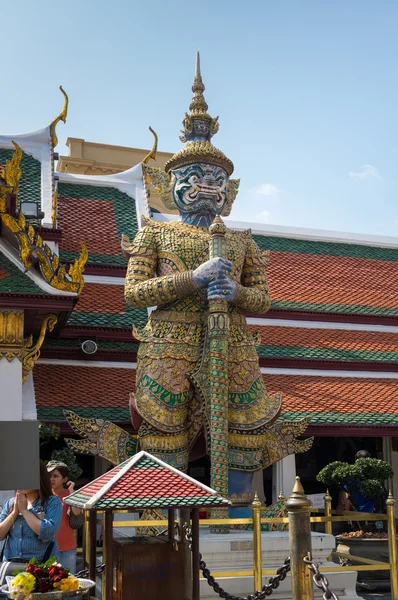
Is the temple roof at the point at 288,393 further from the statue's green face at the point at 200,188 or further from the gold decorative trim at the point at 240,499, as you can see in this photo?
the statue's green face at the point at 200,188

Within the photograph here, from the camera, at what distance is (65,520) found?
624 centimetres

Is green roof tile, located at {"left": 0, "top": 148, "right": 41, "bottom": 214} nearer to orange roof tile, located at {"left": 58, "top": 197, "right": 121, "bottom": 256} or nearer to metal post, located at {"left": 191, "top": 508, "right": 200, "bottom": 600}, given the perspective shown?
orange roof tile, located at {"left": 58, "top": 197, "right": 121, "bottom": 256}

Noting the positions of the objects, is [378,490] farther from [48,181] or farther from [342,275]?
[48,181]

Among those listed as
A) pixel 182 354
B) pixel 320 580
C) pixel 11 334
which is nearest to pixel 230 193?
pixel 182 354

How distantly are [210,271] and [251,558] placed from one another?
2922mm

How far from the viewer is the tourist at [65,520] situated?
6215mm

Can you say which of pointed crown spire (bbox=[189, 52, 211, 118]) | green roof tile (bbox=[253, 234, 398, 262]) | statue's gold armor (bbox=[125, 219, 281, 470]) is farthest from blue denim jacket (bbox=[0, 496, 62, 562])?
green roof tile (bbox=[253, 234, 398, 262])

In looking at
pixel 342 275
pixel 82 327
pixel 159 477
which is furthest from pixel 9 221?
pixel 342 275

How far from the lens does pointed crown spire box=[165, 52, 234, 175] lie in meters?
9.05

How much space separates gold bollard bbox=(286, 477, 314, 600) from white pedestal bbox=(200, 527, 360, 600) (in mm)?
1885

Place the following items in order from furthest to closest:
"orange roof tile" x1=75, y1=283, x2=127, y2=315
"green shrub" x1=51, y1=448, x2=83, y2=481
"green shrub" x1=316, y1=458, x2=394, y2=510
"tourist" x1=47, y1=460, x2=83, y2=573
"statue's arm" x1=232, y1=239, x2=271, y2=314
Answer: "orange roof tile" x1=75, y1=283, x2=127, y2=315 < "green shrub" x1=316, y1=458, x2=394, y2=510 < "green shrub" x1=51, y1=448, x2=83, y2=481 < "statue's arm" x1=232, y1=239, x2=271, y2=314 < "tourist" x1=47, y1=460, x2=83, y2=573

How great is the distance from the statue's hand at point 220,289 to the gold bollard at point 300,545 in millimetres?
3049

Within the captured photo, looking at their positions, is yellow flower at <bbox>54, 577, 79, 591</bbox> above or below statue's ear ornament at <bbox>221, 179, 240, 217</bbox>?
below

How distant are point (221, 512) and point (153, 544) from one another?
2.33 meters
